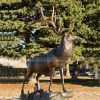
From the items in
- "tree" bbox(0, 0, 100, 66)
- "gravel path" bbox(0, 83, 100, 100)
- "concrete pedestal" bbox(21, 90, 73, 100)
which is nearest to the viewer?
"concrete pedestal" bbox(21, 90, 73, 100)

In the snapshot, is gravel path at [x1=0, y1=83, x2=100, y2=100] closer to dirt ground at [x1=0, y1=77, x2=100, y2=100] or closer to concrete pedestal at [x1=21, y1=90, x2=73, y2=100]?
dirt ground at [x1=0, y1=77, x2=100, y2=100]

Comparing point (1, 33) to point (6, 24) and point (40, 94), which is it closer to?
point (6, 24)

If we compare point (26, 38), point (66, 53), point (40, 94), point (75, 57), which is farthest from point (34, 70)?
point (26, 38)

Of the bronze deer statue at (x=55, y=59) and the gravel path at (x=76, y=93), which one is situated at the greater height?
the bronze deer statue at (x=55, y=59)

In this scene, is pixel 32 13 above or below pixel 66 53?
above

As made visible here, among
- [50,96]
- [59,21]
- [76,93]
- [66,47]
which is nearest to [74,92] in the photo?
[76,93]

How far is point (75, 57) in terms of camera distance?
2848 cm

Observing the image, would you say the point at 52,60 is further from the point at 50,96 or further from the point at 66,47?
the point at 50,96

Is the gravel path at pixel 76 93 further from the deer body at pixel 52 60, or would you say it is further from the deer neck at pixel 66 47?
the deer neck at pixel 66 47

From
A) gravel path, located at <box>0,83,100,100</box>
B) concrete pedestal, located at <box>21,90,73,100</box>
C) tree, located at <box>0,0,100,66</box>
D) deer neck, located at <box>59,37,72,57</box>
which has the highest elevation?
tree, located at <box>0,0,100,66</box>

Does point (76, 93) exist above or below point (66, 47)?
below

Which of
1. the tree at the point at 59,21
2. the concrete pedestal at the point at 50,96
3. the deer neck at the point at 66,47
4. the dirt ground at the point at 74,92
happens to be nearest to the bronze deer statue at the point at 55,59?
the deer neck at the point at 66,47

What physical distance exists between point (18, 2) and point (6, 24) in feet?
7.75

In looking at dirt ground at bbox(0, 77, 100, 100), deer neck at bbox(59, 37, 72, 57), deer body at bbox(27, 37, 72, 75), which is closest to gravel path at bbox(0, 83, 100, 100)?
dirt ground at bbox(0, 77, 100, 100)
